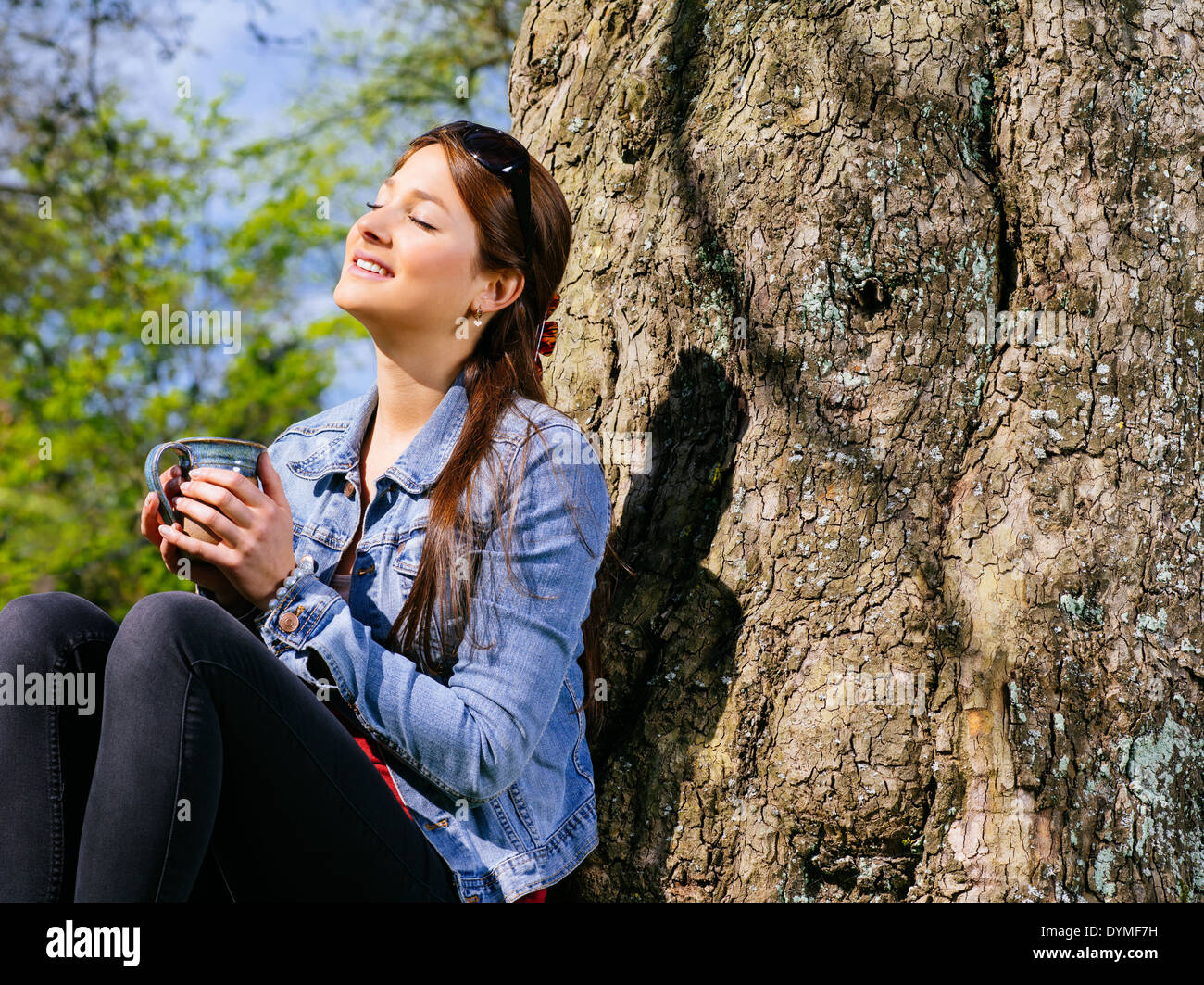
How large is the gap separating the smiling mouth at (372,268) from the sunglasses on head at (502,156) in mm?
311

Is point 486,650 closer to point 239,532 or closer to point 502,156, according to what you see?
point 239,532

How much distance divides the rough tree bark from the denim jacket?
0.27 meters

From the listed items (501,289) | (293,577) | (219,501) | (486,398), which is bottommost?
(293,577)

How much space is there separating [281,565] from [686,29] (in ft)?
5.14

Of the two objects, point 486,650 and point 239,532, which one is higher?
point 239,532

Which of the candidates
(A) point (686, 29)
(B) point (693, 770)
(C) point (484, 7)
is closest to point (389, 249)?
(A) point (686, 29)

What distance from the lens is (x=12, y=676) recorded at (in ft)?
5.92

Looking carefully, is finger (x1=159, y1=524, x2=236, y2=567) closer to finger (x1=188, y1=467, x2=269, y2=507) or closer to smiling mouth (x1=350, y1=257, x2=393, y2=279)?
finger (x1=188, y1=467, x2=269, y2=507)

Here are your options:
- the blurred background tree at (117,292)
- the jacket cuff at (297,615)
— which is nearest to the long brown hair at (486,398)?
the jacket cuff at (297,615)

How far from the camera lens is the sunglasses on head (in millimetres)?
2355

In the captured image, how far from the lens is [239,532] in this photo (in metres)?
1.95

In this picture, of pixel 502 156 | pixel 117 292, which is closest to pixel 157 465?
pixel 502 156

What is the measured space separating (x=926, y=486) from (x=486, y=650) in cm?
94

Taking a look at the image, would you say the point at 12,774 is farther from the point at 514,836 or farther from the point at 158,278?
the point at 158,278
